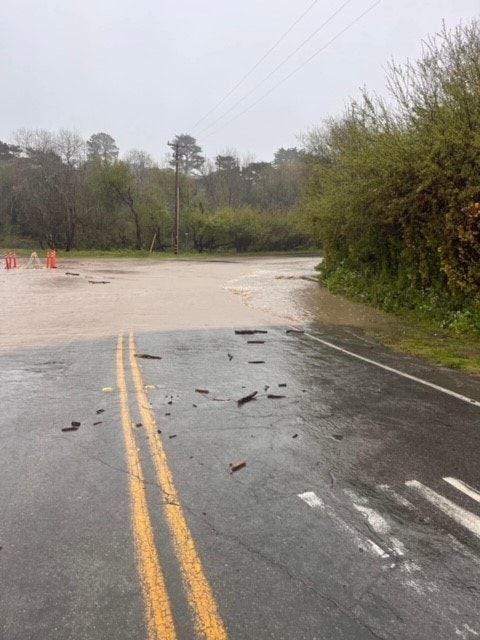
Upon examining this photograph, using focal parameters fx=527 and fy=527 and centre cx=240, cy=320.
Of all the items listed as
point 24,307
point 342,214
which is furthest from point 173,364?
point 342,214

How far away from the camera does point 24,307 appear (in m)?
17.0

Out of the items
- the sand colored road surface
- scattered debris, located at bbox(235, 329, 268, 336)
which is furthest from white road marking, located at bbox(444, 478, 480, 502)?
the sand colored road surface

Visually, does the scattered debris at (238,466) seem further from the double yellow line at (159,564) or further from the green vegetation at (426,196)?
the green vegetation at (426,196)

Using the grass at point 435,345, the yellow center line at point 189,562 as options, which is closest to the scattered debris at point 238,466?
the yellow center line at point 189,562

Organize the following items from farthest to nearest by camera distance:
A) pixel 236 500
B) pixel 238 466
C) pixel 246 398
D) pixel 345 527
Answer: pixel 246 398 → pixel 238 466 → pixel 236 500 → pixel 345 527

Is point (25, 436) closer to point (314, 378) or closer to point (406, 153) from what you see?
point (314, 378)

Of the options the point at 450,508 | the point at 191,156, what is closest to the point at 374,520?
the point at 450,508

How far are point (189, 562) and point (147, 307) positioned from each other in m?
14.3

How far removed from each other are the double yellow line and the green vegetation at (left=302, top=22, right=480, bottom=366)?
294 inches

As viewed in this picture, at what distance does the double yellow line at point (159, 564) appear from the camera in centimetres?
296

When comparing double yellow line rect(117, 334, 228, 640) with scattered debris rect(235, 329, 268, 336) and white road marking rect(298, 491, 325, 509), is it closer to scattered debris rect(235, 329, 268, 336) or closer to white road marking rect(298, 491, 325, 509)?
white road marking rect(298, 491, 325, 509)

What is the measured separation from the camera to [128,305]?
17.8 meters

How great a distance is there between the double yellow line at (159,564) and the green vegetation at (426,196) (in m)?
7.46

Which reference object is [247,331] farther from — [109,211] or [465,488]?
[109,211]
